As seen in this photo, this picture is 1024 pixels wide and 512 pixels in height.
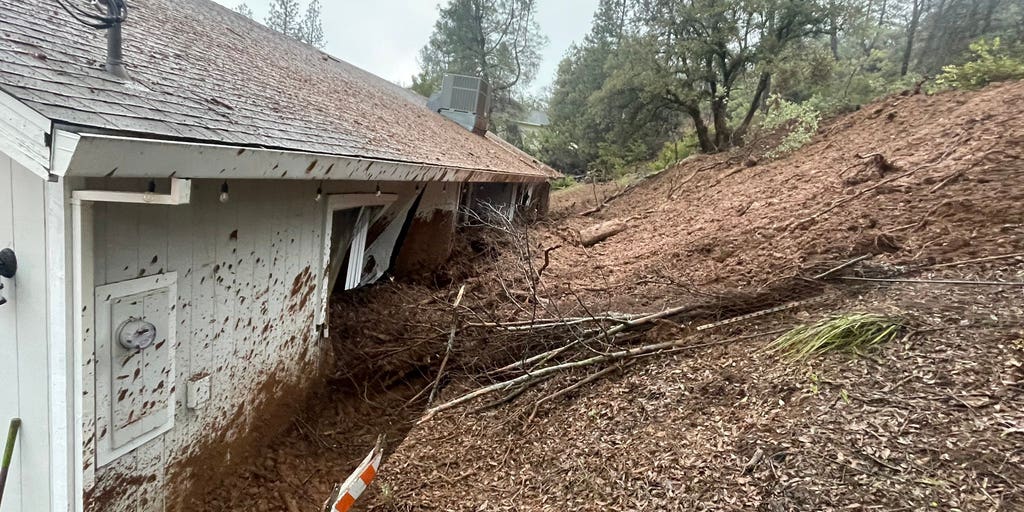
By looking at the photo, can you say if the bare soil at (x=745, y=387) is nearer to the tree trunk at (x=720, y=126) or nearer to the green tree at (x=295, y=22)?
the tree trunk at (x=720, y=126)

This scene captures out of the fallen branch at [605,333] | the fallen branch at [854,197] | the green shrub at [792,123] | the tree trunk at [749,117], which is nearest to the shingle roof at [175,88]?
the fallen branch at [605,333]

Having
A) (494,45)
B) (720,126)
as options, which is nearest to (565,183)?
(720,126)

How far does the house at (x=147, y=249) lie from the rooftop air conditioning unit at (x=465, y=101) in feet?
32.3

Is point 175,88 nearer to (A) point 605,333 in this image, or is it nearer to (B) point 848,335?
(A) point 605,333

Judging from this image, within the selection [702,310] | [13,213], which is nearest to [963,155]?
[702,310]

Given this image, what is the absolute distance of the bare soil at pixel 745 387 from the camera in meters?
2.65

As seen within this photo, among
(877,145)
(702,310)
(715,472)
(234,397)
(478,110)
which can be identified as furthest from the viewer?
(478,110)

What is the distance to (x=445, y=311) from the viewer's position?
564cm

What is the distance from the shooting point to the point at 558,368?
13.8 feet

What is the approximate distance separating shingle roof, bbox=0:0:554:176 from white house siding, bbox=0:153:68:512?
448mm

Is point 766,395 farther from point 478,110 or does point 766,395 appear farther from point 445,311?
point 478,110

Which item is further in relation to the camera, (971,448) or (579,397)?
(579,397)

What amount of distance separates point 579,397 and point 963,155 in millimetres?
6105

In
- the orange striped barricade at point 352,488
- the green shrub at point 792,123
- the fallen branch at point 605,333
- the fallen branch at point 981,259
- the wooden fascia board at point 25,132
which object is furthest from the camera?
the green shrub at point 792,123
